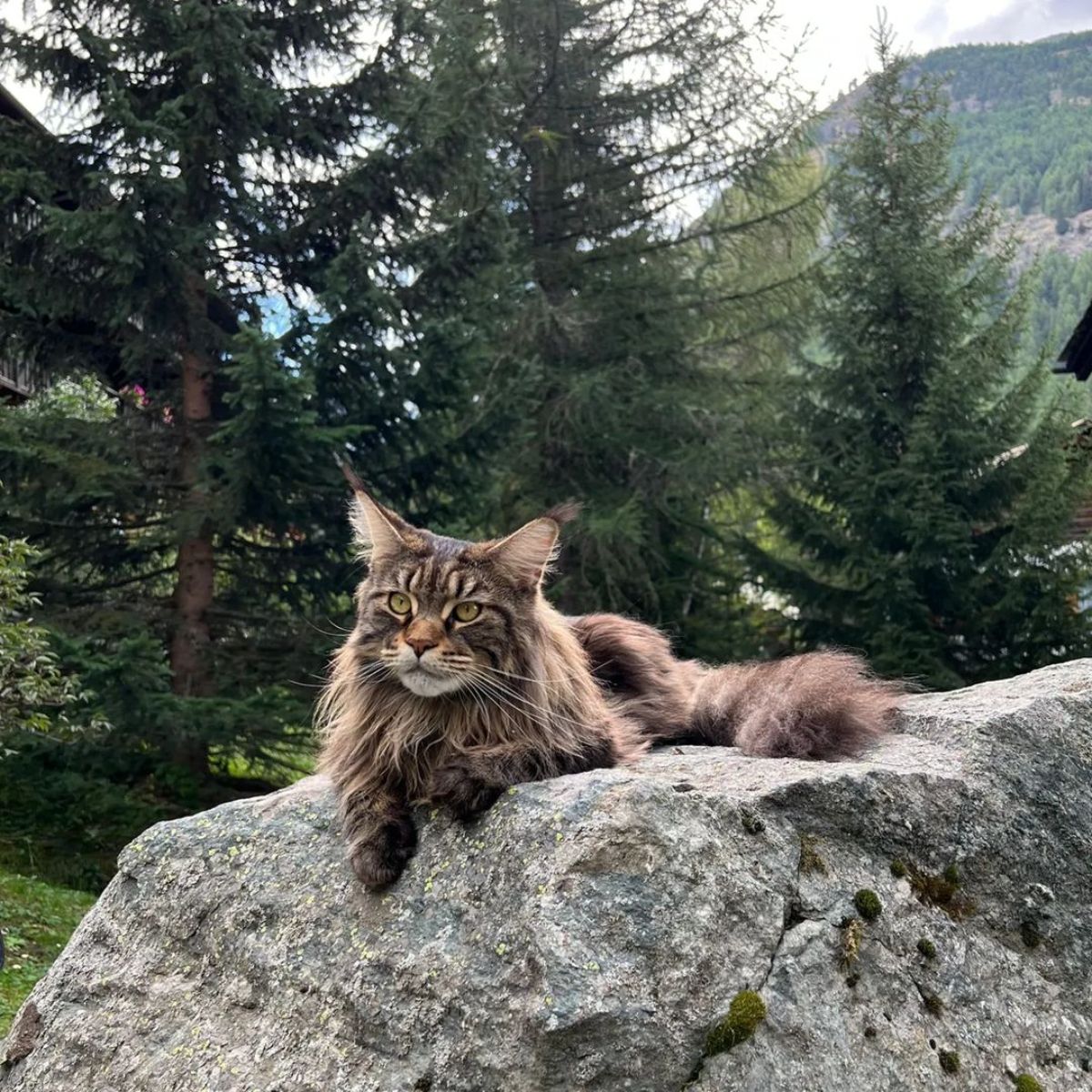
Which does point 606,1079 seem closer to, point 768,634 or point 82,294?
point 82,294

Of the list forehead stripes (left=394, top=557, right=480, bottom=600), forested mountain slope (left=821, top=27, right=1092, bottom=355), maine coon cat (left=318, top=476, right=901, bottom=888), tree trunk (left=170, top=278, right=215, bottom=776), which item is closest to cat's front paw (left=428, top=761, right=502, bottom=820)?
maine coon cat (left=318, top=476, right=901, bottom=888)

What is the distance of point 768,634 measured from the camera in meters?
13.9

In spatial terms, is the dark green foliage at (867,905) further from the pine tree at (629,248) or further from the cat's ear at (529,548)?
the pine tree at (629,248)

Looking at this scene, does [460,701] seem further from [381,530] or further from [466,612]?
[381,530]

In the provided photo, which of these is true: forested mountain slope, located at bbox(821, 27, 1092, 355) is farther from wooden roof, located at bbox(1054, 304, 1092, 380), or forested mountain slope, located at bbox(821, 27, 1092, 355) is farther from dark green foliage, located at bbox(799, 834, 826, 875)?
dark green foliage, located at bbox(799, 834, 826, 875)

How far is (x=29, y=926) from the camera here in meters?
7.70

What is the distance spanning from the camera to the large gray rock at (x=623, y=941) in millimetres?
2807

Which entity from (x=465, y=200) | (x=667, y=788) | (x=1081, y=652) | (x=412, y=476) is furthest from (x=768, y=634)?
(x=667, y=788)

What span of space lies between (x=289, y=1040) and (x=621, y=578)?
10568 millimetres

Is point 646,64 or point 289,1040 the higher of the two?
point 646,64

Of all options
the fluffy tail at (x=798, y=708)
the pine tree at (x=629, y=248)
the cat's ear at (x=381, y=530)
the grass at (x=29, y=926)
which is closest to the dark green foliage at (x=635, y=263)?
the pine tree at (x=629, y=248)

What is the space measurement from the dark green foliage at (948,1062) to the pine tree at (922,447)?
340 inches

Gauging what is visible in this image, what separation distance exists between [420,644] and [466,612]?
0.21m

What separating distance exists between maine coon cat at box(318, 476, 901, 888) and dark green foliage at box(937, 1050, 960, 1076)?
3.38 ft
